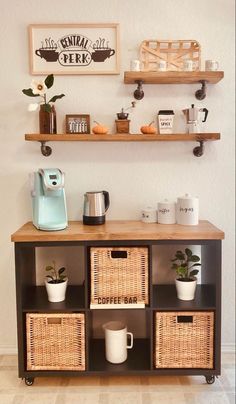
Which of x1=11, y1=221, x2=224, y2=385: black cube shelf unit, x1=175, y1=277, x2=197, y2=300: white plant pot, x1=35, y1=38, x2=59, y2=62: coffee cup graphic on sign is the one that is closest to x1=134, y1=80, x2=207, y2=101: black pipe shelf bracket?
x1=35, y1=38, x2=59, y2=62: coffee cup graphic on sign

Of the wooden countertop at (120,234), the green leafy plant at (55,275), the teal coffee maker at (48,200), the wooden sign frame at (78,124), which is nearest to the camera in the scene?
the wooden countertop at (120,234)

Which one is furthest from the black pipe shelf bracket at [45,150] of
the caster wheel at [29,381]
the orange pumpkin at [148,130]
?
the caster wheel at [29,381]

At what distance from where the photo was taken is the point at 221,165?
2.52 meters

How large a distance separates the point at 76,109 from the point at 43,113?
23cm

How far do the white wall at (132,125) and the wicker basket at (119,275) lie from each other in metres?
0.44

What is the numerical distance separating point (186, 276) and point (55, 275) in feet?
2.65

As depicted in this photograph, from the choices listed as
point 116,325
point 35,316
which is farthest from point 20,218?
point 116,325

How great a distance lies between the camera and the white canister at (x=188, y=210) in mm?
2289

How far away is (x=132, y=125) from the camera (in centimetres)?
250

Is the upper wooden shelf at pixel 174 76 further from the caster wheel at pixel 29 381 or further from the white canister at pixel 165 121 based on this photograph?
the caster wheel at pixel 29 381

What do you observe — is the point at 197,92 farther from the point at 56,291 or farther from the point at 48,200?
the point at 56,291

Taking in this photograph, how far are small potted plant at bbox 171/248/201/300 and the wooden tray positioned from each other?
113 cm

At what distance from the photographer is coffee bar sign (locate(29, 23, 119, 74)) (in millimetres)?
2422

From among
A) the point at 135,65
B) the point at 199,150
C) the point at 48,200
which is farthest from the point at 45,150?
the point at 199,150
